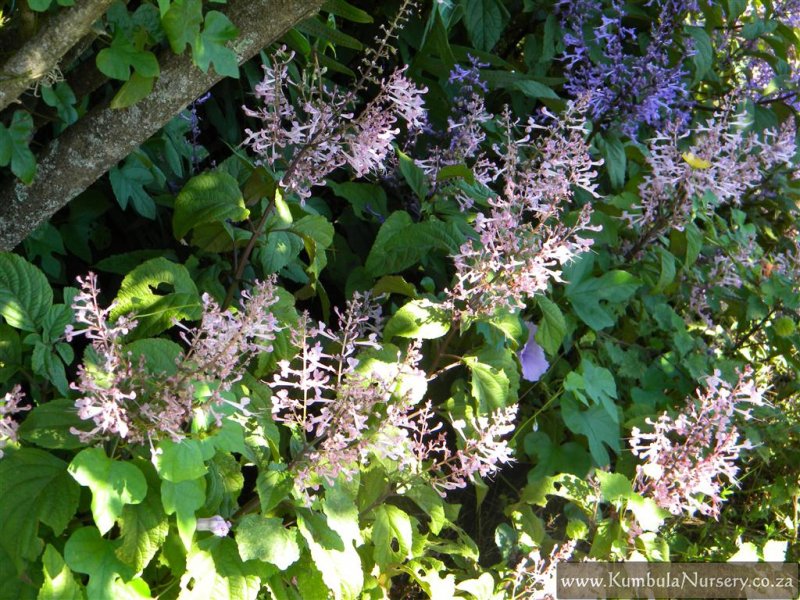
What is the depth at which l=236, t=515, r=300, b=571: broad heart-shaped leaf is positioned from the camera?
1619mm

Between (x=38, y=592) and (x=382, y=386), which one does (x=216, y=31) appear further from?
(x=38, y=592)

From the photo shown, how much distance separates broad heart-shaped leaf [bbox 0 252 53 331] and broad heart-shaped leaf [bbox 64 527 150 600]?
1.42ft

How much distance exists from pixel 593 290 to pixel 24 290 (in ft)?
5.76

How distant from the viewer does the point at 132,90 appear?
1.73m

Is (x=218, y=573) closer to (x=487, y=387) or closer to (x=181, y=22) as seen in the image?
(x=487, y=387)

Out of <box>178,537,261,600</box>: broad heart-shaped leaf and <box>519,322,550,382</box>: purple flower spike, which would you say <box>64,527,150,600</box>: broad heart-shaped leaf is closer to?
<box>178,537,261,600</box>: broad heart-shaped leaf

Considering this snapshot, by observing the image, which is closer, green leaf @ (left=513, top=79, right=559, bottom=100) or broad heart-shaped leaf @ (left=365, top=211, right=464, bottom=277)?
broad heart-shaped leaf @ (left=365, top=211, right=464, bottom=277)

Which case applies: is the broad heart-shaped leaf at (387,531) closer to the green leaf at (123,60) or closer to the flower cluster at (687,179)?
the green leaf at (123,60)

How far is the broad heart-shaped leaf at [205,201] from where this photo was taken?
2029 mm

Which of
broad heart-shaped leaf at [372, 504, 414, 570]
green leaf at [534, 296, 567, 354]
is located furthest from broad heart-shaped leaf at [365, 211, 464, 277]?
broad heart-shaped leaf at [372, 504, 414, 570]

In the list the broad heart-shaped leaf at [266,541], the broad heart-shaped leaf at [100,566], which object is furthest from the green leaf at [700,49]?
the broad heart-shaped leaf at [100,566]

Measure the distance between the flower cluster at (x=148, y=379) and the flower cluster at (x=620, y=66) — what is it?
198 centimetres

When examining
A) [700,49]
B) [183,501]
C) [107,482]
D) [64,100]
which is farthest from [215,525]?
[700,49]

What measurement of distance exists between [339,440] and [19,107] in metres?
1.12
